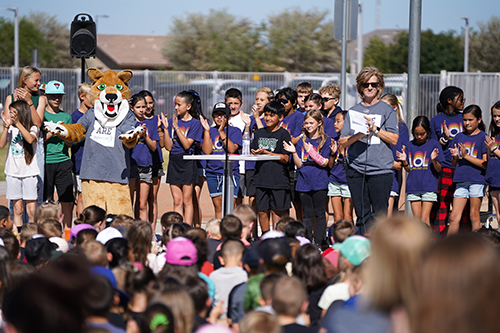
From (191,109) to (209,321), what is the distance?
4256 millimetres

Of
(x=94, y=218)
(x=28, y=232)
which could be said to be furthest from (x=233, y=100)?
(x=28, y=232)

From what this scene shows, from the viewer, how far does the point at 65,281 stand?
190cm

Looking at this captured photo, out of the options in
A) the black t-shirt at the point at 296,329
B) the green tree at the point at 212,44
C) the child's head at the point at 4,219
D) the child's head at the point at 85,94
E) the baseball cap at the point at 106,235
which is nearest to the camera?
the black t-shirt at the point at 296,329

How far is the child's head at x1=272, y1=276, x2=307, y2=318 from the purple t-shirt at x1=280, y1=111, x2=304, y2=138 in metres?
4.53

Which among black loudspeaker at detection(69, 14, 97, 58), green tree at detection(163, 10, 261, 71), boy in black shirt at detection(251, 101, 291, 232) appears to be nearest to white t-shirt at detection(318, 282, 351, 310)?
boy in black shirt at detection(251, 101, 291, 232)

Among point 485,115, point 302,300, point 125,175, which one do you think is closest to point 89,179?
point 125,175

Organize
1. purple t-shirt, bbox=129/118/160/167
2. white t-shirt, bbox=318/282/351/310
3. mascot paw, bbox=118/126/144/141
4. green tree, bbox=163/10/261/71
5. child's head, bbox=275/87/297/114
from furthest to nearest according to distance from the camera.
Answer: green tree, bbox=163/10/261/71 < child's head, bbox=275/87/297/114 < purple t-shirt, bbox=129/118/160/167 < mascot paw, bbox=118/126/144/141 < white t-shirt, bbox=318/282/351/310

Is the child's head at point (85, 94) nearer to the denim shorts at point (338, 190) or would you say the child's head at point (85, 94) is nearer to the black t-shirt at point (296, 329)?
the denim shorts at point (338, 190)

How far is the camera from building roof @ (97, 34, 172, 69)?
57.5 metres

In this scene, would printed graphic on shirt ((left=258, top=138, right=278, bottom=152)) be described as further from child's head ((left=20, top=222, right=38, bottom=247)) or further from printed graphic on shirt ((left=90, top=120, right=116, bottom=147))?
child's head ((left=20, top=222, right=38, bottom=247))

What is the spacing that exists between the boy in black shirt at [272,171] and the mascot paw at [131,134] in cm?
128

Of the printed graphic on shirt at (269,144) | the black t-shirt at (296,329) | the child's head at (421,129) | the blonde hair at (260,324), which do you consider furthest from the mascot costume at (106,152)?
the blonde hair at (260,324)

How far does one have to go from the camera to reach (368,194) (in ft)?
19.7

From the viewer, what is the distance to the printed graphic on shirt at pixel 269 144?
685 cm
